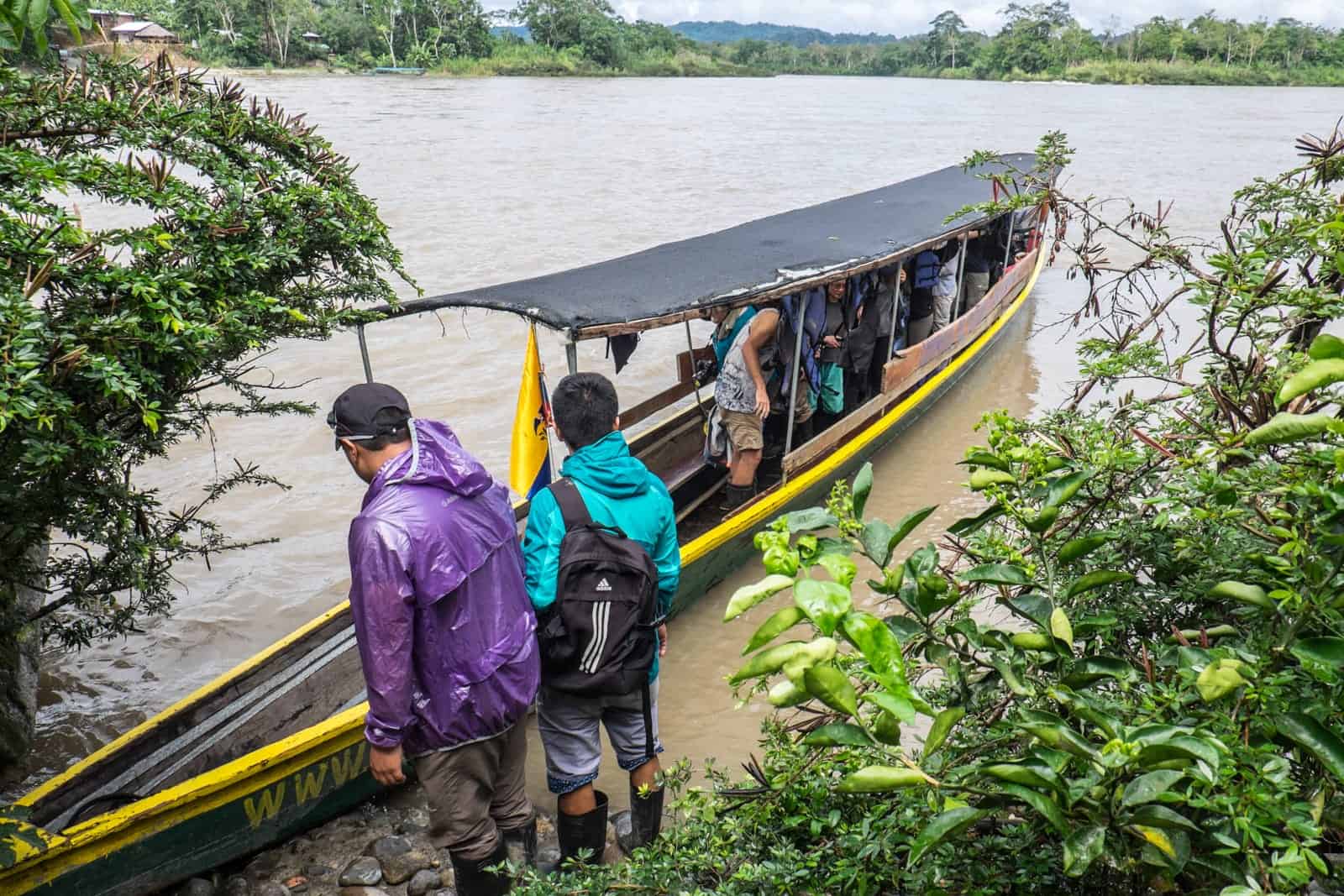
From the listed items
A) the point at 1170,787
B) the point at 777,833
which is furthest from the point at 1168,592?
the point at 777,833

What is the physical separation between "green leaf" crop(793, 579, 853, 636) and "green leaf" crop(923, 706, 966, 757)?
1.09 feet

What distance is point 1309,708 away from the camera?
1.43 m

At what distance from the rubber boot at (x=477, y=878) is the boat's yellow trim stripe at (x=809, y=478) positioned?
226cm

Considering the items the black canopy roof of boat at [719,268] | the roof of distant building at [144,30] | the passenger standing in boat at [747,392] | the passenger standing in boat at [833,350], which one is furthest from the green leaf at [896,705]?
the roof of distant building at [144,30]

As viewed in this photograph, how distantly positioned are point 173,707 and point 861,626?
363cm

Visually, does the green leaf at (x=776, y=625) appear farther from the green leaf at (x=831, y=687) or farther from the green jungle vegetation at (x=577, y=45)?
the green jungle vegetation at (x=577, y=45)

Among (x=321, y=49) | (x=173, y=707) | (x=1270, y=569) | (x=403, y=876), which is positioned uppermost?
(x=321, y=49)

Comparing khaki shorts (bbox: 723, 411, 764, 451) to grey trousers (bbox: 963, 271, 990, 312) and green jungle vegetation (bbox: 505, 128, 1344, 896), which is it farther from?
grey trousers (bbox: 963, 271, 990, 312)

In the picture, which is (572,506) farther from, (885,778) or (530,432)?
(885,778)

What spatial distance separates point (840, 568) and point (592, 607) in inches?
66.8

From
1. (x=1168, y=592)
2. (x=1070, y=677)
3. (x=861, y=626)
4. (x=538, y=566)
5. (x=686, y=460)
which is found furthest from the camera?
(x=686, y=460)

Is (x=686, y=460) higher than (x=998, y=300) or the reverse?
the reverse

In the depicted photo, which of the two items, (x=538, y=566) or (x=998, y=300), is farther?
(x=998, y=300)

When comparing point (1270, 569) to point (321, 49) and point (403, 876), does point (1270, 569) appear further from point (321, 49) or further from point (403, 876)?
point (321, 49)
